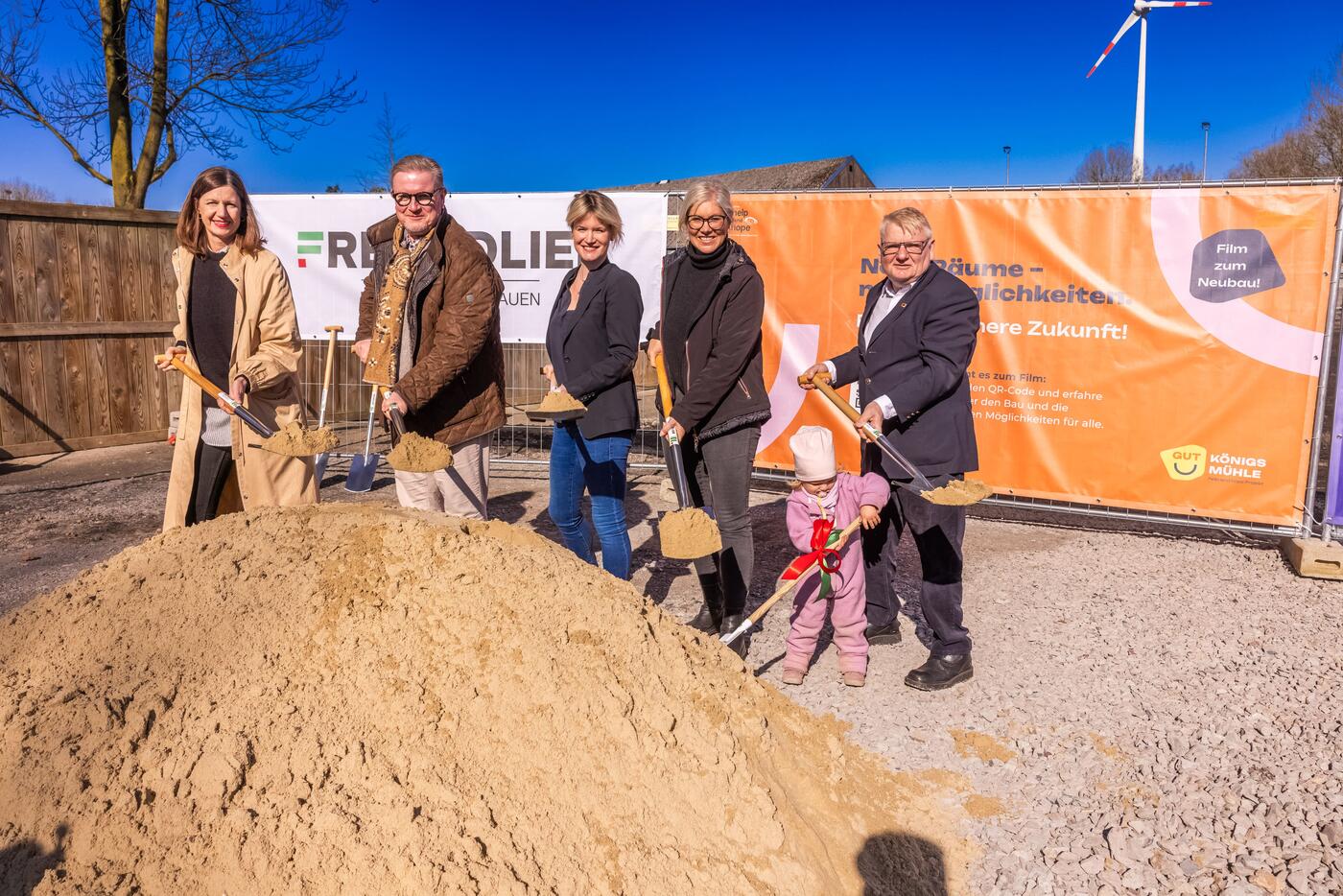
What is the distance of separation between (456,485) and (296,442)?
24.9 inches

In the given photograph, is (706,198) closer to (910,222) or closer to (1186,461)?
(910,222)

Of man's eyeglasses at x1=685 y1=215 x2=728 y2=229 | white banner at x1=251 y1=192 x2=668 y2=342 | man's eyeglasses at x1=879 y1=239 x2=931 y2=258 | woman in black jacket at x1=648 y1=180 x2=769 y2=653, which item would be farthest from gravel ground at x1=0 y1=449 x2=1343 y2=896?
white banner at x1=251 y1=192 x2=668 y2=342

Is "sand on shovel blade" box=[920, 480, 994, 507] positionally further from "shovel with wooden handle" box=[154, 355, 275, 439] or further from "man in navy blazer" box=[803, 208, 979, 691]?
"shovel with wooden handle" box=[154, 355, 275, 439]

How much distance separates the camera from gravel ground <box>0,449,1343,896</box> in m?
2.94

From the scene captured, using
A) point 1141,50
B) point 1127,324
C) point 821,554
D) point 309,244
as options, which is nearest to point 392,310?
point 821,554

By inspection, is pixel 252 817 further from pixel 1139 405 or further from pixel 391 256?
pixel 1139 405

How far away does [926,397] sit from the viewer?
12.5ft

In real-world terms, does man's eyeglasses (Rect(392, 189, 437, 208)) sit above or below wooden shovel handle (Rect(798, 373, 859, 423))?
above

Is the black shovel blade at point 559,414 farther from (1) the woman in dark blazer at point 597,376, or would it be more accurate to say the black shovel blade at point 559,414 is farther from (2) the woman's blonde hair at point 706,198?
(2) the woman's blonde hair at point 706,198

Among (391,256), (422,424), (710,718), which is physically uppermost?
(391,256)

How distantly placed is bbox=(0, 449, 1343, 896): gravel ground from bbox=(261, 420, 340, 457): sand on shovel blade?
2091 millimetres

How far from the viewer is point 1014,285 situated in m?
6.69

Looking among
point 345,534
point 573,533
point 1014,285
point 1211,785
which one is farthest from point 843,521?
point 1014,285

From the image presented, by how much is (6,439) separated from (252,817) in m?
8.64
